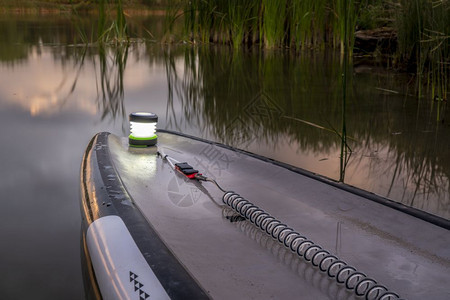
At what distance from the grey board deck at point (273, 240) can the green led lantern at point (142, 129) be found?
0.30 metres

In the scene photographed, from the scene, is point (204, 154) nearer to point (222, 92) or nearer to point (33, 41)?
point (222, 92)

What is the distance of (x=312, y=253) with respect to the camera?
1.84 m

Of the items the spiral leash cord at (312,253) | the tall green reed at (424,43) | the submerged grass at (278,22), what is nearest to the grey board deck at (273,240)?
the spiral leash cord at (312,253)

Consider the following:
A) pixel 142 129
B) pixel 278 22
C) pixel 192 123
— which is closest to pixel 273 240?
pixel 142 129

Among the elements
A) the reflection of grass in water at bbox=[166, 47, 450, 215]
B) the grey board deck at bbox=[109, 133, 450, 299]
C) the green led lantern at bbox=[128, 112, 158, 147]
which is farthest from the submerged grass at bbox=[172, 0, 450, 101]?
the grey board deck at bbox=[109, 133, 450, 299]

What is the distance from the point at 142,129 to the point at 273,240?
1407 millimetres

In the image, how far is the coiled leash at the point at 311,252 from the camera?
5.15 ft

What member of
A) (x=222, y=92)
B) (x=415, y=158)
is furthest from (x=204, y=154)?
(x=222, y=92)

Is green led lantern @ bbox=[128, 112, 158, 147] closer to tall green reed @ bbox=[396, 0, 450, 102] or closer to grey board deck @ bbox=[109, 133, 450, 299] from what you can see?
grey board deck @ bbox=[109, 133, 450, 299]

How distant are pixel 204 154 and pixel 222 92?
3.14 m

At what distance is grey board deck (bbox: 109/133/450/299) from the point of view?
1.67m

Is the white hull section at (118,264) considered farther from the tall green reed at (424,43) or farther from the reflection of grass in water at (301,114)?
the tall green reed at (424,43)

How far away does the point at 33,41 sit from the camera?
10.7 meters

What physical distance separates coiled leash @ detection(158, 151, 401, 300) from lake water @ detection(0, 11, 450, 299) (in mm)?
697
